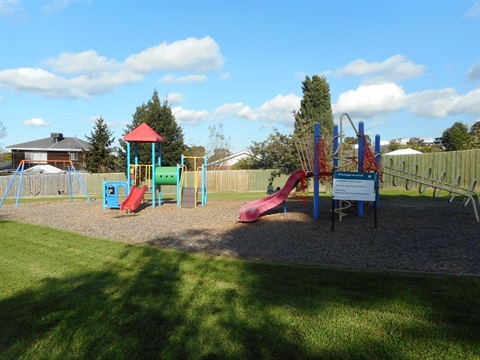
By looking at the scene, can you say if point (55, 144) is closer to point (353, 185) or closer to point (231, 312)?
point (353, 185)

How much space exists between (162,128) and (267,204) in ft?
106

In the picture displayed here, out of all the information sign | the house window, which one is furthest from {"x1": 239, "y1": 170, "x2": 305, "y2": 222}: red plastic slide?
the house window

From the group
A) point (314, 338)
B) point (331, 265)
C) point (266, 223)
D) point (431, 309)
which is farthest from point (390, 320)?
point (266, 223)

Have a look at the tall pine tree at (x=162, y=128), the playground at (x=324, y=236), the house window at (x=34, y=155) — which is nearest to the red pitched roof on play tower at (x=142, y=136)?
the playground at (x=324, y=236)

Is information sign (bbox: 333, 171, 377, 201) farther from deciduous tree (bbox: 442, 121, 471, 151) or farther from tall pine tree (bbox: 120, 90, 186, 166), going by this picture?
deciduous tree (bbox: 442, 121, 471, 151)

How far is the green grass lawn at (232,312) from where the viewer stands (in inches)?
133

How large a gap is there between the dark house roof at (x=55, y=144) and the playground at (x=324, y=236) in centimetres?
4819

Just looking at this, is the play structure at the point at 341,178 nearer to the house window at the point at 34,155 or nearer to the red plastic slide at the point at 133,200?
the red plastic slide at the point at 133,200

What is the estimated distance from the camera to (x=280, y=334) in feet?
11.9

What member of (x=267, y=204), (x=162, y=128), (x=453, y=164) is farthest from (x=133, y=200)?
(x=162, y=128)

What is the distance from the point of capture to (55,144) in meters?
58.4

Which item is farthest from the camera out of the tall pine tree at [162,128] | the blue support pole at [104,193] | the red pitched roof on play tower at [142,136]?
the tall pine tree at [162,128]

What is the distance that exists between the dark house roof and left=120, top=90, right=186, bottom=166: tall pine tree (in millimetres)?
17515

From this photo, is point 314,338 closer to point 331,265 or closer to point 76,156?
point 331,265
